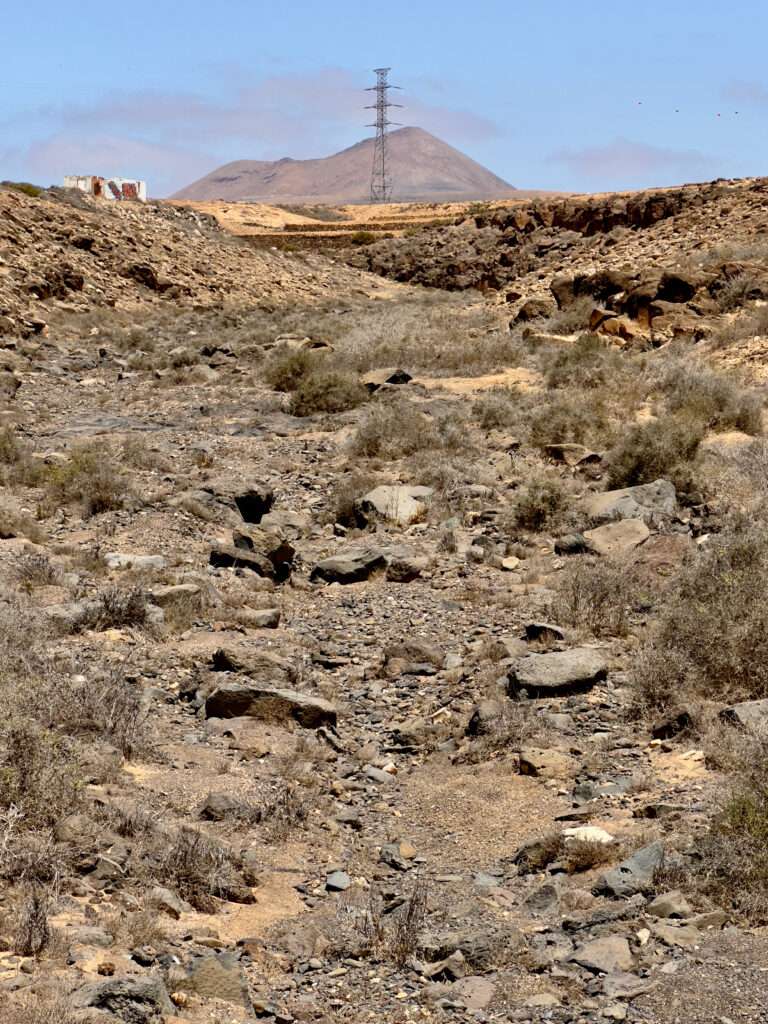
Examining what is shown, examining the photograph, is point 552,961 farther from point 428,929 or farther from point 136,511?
point 136,511

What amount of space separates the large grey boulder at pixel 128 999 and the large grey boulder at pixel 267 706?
3.14 meters

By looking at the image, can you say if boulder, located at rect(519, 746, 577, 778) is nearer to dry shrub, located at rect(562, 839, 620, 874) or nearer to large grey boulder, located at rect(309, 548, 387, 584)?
dry shrub, located at rect(562, 839, 620, 874)

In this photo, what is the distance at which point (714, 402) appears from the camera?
43.4 ft

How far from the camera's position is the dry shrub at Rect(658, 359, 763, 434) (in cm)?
1277

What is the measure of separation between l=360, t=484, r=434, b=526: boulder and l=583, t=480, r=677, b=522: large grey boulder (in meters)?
1.75

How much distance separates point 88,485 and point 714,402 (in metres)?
7.20

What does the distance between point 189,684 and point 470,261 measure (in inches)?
1422

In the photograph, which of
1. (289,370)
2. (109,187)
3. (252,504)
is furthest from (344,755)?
(109,187)

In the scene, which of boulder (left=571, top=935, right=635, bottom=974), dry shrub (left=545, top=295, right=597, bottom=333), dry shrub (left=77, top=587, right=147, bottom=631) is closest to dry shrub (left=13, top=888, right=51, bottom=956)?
boulder (left=571, top=935, right=635, bottom=974)

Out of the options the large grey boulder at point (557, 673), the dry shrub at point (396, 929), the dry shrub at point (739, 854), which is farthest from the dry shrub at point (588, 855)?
the large grey boulder at point (557, 673)

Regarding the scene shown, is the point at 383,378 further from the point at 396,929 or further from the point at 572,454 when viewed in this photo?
the point at 396,929

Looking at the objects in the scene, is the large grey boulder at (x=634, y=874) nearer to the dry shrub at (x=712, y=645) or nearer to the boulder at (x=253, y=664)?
the dry shrub at (x=712, y=645)

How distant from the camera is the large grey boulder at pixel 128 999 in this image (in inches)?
138

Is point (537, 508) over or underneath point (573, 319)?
underneath
